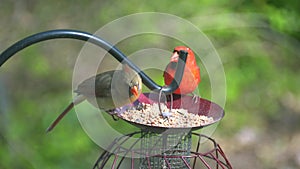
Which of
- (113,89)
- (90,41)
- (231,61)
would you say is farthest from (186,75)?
(231,61)

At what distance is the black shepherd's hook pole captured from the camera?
1.11 meters

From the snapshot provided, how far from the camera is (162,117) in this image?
134cm

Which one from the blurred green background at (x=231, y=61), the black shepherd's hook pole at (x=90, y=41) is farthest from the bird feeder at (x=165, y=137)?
the blurred green background at (x=231, y=61)

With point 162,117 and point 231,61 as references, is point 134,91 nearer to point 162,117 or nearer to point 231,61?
point 162,117

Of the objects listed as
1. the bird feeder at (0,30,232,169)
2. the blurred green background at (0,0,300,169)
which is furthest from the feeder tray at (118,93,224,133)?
the blurred green background at (0,0,300,169)

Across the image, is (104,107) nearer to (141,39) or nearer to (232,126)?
(141,39)

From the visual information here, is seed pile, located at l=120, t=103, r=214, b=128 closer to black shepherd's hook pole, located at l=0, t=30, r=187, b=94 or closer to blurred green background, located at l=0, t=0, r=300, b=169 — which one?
black shepherd's hook pole, located at l=0, t=30, r=187, b=94

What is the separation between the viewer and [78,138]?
2879 millimetres

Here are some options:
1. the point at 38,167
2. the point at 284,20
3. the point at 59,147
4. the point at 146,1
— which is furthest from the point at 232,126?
the point at 38,167

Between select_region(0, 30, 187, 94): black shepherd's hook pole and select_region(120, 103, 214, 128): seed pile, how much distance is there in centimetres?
8

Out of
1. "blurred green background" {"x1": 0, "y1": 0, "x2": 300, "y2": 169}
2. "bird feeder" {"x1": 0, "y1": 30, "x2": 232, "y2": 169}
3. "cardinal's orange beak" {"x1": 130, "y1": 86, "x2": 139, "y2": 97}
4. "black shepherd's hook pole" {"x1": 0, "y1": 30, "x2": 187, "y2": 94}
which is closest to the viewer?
"black shepherd's hook pole" {"x1": 0, "y1": 30, "x2": 187, "y2": 94}

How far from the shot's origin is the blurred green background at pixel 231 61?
3.39 m

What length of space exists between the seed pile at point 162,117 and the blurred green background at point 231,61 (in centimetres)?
181

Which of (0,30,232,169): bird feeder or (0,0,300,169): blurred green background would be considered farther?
(0,0,300,169): blurred green background
